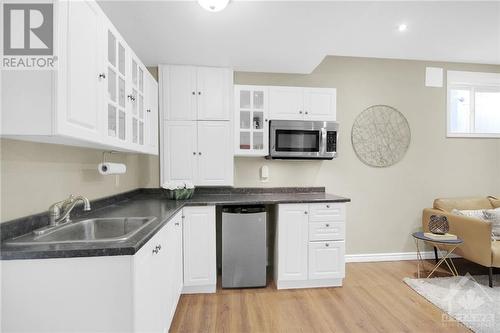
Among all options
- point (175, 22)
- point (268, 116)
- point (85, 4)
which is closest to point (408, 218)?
point (268, 116)

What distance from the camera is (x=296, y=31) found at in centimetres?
215

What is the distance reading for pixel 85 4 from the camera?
1250 millimetres

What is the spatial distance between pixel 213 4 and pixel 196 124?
4.35 ft

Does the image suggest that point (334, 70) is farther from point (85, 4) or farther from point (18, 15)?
point (18, 15)

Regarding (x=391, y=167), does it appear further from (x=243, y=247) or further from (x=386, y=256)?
(x=243, y=247)

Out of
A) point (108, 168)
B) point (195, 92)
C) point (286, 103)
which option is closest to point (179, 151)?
point (195, 92)

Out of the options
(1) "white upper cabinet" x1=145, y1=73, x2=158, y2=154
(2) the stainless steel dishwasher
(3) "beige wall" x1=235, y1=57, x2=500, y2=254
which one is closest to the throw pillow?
(3) "beige wall" x1=235, y1=57, x2=500, y2=254

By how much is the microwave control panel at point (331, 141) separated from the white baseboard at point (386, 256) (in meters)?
1.46

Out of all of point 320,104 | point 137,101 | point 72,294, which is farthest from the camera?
point 320,104

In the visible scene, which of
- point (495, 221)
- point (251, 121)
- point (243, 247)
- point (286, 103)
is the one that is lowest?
point (243, 247)

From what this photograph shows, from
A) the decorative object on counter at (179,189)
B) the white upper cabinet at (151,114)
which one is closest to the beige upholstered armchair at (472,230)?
the decorative object on counter at (179,189)

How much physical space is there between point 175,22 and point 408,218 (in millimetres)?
3614

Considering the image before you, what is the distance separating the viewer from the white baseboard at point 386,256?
126 inches

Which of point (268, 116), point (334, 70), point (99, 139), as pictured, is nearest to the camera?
point (99, 139)
